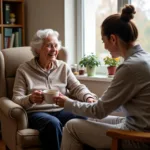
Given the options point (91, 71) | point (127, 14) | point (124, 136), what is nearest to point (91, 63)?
point (91, 71)

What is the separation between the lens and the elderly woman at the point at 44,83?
7.95 feet

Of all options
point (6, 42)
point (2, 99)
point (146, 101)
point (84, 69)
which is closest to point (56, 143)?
point (2, 99)

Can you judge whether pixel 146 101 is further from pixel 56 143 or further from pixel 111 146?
pixel 56 143

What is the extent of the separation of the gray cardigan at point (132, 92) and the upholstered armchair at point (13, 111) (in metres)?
0.71

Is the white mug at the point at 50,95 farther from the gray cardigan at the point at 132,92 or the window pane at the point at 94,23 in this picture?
the window pane at the point at 94,23

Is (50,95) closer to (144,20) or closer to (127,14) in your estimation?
(127,14)

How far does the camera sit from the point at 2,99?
8.71 ft

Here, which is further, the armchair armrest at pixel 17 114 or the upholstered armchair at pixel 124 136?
the armchair armrest at pixel 17 114

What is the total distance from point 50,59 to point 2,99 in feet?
1.62

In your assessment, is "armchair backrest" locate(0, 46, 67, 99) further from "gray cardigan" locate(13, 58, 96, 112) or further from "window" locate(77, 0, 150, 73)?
"window" locate(77, 0, 150, 73)

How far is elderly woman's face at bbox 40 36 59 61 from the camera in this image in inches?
105

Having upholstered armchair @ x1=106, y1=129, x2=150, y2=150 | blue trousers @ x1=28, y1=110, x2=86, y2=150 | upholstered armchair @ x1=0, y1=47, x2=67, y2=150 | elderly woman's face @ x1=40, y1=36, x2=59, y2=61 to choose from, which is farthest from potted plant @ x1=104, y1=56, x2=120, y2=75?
upholstered armchair @ x1=106, y1=129, x2=150, y2=150

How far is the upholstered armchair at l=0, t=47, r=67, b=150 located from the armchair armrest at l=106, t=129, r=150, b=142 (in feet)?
2.66

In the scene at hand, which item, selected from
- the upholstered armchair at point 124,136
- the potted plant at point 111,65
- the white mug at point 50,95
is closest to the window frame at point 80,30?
the potted plant at point 111,65
